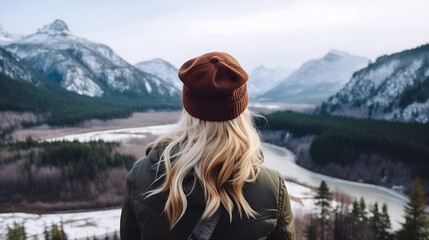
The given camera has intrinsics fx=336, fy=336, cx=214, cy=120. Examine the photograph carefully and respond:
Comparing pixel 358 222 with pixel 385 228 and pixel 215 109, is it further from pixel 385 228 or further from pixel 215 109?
pixel 215 109

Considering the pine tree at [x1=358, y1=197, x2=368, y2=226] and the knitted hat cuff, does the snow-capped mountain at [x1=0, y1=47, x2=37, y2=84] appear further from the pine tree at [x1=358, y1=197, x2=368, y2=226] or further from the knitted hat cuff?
the knitted hat cuff

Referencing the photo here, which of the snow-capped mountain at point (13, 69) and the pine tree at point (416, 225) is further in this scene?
the snow-capped mountain at point (13, 69)

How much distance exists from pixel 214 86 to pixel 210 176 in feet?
2.12

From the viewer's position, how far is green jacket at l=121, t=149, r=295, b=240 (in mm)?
2348

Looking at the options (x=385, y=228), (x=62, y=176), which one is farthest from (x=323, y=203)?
(x=62, y=176)

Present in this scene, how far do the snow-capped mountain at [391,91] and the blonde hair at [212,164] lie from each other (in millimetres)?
92310

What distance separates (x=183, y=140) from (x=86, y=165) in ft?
176

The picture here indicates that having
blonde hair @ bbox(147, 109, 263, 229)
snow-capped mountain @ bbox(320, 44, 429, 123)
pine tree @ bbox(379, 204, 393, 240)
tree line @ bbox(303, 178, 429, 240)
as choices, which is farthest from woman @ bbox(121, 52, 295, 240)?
snow-capped mountain @ bbox(320, 44, 429, 123)

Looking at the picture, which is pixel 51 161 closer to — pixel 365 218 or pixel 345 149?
pixel 365 218

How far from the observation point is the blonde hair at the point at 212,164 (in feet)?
7.57

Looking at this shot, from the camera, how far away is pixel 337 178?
5384 centimetres

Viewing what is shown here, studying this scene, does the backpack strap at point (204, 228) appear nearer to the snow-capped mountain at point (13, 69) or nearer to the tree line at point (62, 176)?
the tree line at point (62, 176)

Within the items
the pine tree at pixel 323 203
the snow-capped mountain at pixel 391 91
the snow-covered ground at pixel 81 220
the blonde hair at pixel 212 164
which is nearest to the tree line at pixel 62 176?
the snow-covered ground at pixel 81 220

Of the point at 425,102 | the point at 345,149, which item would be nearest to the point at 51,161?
the point at 345,149
